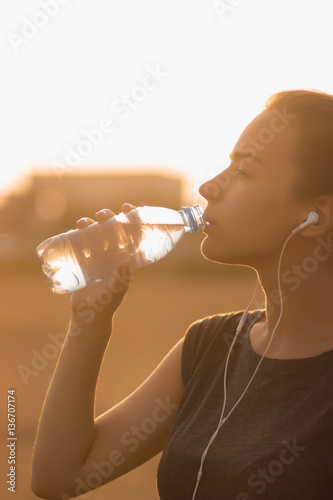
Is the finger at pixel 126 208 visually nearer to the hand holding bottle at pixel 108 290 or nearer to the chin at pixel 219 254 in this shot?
the hand holding bottle at pixel 108 290

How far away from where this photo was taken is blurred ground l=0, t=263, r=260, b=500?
232 inches

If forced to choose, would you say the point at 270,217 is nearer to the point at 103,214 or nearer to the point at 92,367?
the point at 103,214

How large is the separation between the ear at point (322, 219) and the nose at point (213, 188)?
280 millimetres

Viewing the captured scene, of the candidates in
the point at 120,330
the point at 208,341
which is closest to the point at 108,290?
the point at 208,341

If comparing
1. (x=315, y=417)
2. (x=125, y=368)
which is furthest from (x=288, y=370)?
(x=125, y=368)

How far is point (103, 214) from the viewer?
8.13ft

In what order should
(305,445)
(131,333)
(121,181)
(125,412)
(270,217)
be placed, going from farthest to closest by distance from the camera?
(121,181) < (131,333) < (125,412) < (270,217) < (305,445)

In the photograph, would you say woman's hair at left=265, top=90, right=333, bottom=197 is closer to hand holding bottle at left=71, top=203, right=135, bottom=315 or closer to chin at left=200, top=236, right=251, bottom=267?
chin at left=200, top=236, right=251, bottom=267

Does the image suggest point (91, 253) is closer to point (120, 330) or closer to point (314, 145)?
point (314, 145)

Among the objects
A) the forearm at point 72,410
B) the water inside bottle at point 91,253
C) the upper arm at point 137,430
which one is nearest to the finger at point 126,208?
the water inside bottle at point 91,253

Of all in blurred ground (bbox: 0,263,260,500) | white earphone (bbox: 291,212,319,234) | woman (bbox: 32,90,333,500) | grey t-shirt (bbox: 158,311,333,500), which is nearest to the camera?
grey t-shirt (bbox: 158,311,333,500)

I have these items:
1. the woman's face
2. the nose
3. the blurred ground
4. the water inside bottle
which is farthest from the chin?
the blurred ground

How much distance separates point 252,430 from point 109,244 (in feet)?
3.62

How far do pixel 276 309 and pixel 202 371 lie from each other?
0.30 meters
